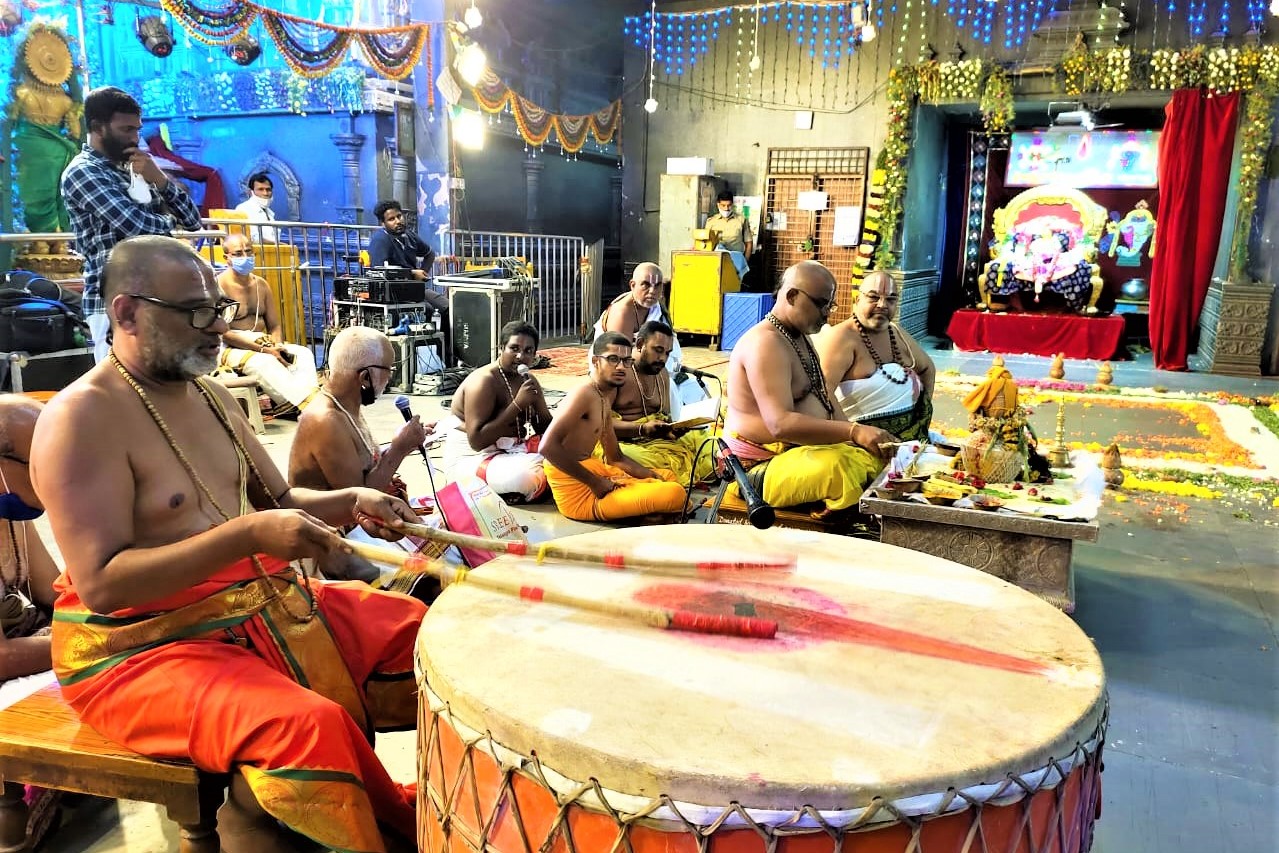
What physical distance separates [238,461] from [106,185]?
8.21 feet

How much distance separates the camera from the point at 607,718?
4.46ft

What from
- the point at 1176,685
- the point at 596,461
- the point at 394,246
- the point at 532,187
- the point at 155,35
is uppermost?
the point at 155,35

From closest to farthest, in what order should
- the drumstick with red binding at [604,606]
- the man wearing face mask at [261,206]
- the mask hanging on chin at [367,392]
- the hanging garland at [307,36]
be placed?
the drumstick with red binding at [604,606]
the mask hanging on chin at [367,392]
the hanging garland at [307,36]
the man wearing face mask at [261,206]

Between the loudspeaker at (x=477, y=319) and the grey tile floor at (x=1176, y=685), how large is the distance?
4.09 metres

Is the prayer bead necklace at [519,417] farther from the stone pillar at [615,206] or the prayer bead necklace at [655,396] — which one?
the stone pillar at [615,206]

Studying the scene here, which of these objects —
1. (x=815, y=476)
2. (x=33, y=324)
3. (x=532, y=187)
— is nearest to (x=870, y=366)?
(x=815, y=476)

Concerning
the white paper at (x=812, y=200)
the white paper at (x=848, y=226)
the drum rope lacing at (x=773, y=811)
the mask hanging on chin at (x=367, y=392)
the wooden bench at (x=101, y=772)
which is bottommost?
the wooden bench at (x=101, y=772)

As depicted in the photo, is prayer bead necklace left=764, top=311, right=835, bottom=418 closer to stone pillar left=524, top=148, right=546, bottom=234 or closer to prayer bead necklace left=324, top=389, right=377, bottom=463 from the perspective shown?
prayer bead necklace left=324, top=389, right=377, bottom=463

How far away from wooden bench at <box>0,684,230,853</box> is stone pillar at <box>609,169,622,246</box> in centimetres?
1524

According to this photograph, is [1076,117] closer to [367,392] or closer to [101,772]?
[367,392]

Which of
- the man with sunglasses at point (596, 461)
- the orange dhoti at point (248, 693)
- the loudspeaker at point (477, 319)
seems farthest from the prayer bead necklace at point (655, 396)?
the loudspeaker at point (477, 319)

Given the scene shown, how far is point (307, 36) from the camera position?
9.79m

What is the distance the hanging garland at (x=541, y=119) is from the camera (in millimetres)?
11664

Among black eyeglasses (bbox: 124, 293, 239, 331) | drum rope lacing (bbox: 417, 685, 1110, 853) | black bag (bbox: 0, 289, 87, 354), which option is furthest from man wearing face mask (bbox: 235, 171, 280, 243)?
drum rope lacing (bbox: 417, 685, 1110, 853)
